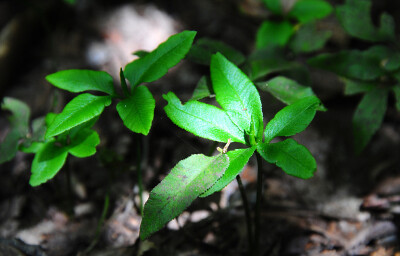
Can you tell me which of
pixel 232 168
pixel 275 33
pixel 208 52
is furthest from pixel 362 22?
pixel 232 168

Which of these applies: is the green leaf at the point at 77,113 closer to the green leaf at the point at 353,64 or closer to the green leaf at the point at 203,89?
the green leaf at the point at 203,89

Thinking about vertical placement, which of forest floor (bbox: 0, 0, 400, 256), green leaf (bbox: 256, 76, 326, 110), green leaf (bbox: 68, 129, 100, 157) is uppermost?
green leaf (bbox: 256, 76, 326, 110)

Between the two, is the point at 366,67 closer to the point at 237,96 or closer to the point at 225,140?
the point at 237,96

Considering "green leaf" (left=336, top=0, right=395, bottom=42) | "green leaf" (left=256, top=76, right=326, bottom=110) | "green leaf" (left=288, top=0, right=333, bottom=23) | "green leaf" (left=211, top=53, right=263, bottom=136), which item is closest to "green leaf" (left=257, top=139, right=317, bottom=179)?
"green leaf" (left=211, top=53, right=263, bottom=136)

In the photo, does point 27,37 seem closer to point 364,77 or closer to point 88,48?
point 88,48

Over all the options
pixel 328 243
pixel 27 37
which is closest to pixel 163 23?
pixel 27 37

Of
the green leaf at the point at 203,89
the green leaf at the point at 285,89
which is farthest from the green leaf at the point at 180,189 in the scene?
the green leaf at the point at 285,89

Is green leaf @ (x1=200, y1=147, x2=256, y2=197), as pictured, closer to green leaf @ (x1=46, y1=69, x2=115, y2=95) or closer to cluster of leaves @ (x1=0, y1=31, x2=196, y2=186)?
cluster of leaves @ (x1=0, y1=31, x2=196, y2=186)
